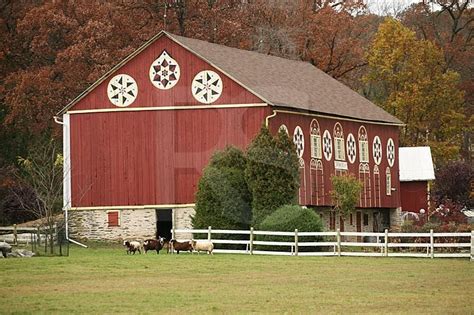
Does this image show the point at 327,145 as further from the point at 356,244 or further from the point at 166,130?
the point at 356,244

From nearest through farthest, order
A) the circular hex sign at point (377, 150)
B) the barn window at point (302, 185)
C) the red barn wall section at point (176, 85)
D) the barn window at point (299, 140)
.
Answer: the red barn wall section at point (176, 85) < the barn window at point (299, 140) < the barn window at point (302, 185) < the circular hex sign at point (377, 150)

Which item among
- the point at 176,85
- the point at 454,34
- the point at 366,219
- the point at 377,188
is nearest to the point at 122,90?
the point at 176,85

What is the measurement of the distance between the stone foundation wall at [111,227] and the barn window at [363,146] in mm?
11628

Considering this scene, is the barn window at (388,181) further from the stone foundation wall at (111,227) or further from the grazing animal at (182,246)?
the grazing animal at (182,246)

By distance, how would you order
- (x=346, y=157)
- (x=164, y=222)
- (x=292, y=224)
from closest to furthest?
1. (x=292, y=224)
2. (x=164, y=222)
3. (x=346, y=157)

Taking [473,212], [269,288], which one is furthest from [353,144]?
[269,288]

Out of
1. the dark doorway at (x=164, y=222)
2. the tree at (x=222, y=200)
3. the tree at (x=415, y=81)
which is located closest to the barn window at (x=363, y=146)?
the dark doorway at (x=164, y=222)

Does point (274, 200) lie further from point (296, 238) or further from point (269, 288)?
point (269, 288)

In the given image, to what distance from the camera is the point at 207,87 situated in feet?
188

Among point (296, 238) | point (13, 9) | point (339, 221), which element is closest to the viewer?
point (296, 238)

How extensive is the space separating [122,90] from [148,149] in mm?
2671

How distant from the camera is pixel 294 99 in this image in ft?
196

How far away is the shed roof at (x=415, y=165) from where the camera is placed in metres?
74.4

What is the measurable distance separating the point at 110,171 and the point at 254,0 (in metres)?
26.8
